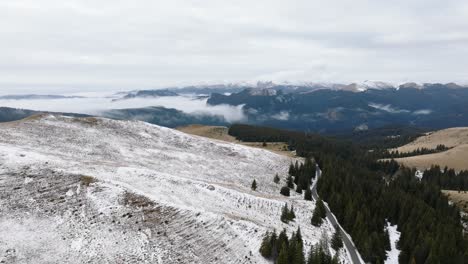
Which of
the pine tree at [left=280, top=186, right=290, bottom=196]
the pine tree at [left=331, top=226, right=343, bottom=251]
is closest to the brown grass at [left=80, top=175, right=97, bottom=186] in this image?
the pine tree at [left=331, top=226, right=343, bottom=251]

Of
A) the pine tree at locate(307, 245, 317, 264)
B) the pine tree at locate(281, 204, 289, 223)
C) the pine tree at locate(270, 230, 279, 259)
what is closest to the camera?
the pine tree at locate(307, 245, 317, 264)

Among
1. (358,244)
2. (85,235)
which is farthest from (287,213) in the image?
(85,235)

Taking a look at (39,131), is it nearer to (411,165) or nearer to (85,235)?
(85,235)

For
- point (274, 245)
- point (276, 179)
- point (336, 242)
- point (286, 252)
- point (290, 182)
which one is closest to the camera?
point (286, 252)

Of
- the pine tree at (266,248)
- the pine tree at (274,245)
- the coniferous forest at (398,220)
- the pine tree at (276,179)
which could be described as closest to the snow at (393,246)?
the coniferous forest at (398,220)

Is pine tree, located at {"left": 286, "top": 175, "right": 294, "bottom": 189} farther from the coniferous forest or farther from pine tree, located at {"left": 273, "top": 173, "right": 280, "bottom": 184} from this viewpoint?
the coniferous forest

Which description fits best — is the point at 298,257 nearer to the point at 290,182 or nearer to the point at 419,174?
the point at 290,182

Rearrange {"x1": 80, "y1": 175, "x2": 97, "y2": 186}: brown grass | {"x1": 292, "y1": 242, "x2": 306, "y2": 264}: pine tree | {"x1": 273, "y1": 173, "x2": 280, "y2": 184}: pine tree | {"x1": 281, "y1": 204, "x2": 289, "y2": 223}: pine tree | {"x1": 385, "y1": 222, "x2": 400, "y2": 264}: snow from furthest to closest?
{"x1": 273, "y1": 173, "x2": 280, "y2": 184}: pine tree
{"x1": 385, "y1": 222, "x2": 400, "y2": 264}: snow
{"x1": 281, "y1": 204, "x2": 289, "y2": 223}: pine tree
{"x1": 80, "y1": 175, "x2": 97, "y2": 186}: brown grass
{"x1": 292, "y1": 242, "x2": 306, "y2": 264}: pine tree

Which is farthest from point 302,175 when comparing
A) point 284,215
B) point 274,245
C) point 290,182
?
point 274,245
